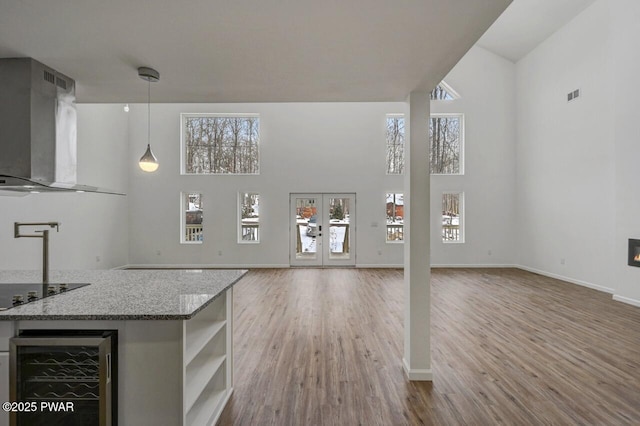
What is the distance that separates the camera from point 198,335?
6.55 ft

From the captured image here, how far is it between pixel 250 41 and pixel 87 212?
6.72 meters

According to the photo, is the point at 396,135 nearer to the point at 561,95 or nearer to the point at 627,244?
the point at 561,95

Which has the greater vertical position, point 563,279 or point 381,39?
point 381,39

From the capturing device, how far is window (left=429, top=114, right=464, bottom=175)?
834 cm

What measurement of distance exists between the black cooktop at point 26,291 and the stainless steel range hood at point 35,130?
2.13 feet

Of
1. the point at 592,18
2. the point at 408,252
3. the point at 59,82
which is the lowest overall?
the point at 408,252

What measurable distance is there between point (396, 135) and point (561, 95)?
3569 millimetres

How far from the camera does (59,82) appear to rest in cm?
232

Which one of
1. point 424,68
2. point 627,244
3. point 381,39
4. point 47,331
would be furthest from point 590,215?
point 47,331

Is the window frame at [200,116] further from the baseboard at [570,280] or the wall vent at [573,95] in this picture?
the baseboard at [570,280]

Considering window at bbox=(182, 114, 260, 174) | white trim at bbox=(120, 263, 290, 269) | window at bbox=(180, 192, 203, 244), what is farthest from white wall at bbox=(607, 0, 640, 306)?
window at bbox=(180, 192, 203, 244)

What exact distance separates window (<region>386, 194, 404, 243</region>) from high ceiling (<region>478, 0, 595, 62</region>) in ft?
14.9

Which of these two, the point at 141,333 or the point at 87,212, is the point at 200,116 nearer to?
the point at 87,212

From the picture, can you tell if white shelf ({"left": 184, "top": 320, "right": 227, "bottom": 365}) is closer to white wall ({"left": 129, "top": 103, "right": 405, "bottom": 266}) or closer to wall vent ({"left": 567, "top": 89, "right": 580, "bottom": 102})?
white wall ({"left": 129, "top": 103, "right": 405, "bottom": 266})
